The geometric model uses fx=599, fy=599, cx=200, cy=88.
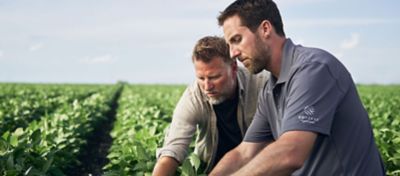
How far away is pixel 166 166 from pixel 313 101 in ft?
4.85

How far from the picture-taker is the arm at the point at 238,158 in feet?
11.2

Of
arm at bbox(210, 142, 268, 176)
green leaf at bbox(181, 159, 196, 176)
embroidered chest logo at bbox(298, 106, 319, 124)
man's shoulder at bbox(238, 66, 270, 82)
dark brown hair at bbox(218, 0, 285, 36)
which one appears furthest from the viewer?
man's shoulder at bbox(238, 66, 270, 82)

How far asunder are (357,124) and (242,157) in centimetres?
88

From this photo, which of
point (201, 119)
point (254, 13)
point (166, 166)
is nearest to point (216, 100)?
point (201, 119)

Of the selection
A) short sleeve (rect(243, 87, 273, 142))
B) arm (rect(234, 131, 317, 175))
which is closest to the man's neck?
short sleeve (rect(243, 87, 273, 142))

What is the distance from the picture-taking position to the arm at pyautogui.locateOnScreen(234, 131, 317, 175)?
102 inches

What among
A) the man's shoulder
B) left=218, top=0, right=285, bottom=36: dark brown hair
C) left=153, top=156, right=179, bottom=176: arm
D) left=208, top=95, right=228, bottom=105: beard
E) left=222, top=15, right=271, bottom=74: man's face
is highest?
left=218, top=0, right=285, bottom=36: dark brown hair

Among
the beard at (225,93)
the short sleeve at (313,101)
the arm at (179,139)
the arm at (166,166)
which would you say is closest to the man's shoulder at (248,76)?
the beard at (225,93)

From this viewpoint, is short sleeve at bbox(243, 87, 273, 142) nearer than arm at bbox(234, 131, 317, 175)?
No

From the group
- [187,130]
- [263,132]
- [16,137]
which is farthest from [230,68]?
[16,137]

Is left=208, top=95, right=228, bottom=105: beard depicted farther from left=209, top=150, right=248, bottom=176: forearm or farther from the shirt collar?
the shirt collar

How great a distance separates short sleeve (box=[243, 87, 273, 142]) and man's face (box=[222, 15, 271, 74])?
0.36 m

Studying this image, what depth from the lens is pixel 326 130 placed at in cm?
262

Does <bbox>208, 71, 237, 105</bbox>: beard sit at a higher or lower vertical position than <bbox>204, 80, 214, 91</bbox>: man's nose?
lower
